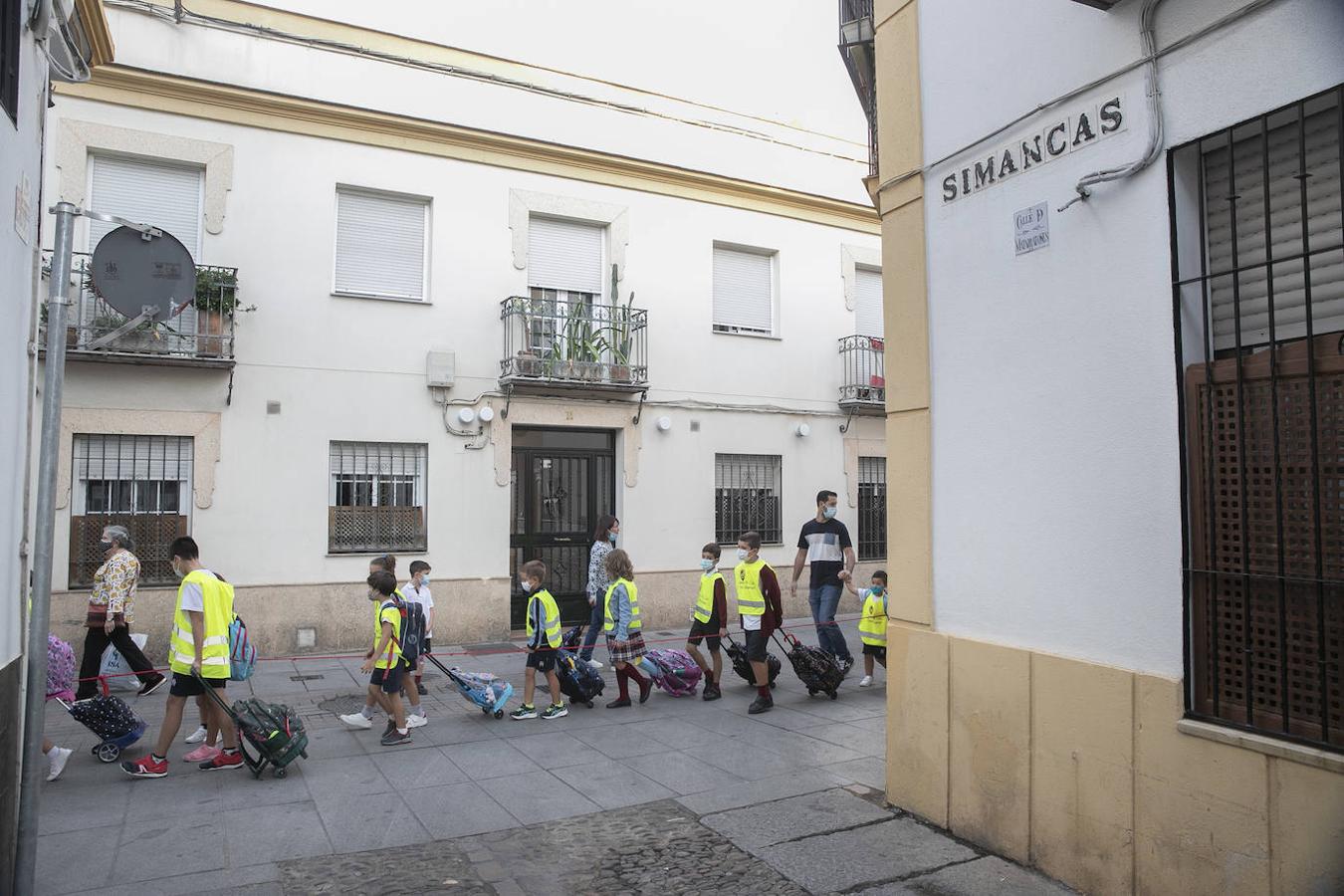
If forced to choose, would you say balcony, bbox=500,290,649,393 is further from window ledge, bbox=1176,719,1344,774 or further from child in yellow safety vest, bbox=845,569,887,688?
window ledge, bbox=1176,719,1344,774

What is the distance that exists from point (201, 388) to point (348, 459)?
6.12ft

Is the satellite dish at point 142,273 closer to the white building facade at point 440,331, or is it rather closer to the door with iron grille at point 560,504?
the white building facade at point 440,331

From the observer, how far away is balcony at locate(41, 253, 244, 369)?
10039 millimetres

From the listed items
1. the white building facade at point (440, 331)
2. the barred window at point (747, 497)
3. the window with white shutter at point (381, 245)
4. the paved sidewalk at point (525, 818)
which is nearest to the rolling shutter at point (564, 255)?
the white building facade at point (440, 331)

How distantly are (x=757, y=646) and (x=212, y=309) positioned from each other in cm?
743

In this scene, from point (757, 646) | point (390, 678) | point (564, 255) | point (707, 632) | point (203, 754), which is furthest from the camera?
point (564, 255)

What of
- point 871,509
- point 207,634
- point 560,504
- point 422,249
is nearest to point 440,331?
point 422,249

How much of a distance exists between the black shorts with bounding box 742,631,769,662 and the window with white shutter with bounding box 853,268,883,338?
27.0ft

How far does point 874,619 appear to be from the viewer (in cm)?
941

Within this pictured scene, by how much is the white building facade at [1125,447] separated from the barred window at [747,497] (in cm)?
836

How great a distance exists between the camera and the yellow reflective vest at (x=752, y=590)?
28.0ft

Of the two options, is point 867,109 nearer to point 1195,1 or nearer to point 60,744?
point 1195,1

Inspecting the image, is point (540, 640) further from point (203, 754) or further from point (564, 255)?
point (564, 255)

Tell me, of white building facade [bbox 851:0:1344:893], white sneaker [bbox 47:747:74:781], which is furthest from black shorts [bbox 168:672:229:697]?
white building facade [bbox 851:0:1344:893]
